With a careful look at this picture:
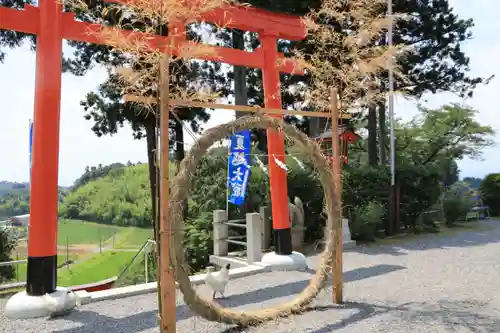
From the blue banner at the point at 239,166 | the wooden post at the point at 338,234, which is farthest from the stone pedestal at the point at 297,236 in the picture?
the wooden post at the point at 338,234

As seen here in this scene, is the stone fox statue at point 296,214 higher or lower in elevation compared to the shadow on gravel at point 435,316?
higher

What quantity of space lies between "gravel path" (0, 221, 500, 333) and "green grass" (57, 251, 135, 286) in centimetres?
969

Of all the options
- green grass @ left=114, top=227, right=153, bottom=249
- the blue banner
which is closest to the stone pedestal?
the blue banner

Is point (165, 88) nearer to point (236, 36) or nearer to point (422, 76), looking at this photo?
point (236, 36)

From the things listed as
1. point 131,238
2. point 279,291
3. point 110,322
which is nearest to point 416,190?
point 279,291

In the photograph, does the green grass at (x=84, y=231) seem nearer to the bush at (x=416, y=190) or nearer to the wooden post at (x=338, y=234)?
the bush at (x=416, y=190)

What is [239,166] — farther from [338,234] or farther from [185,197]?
[185,197]

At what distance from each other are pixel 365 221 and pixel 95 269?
10.6 m

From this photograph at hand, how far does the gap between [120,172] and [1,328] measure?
18.7 meters

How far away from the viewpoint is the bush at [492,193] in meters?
18.3

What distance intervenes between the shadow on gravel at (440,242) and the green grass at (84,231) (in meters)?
13.2

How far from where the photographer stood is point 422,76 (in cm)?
1591

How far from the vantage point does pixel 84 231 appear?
65.5 feet

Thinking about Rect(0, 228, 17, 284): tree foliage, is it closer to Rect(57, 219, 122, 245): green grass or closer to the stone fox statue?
the stone fox statue
